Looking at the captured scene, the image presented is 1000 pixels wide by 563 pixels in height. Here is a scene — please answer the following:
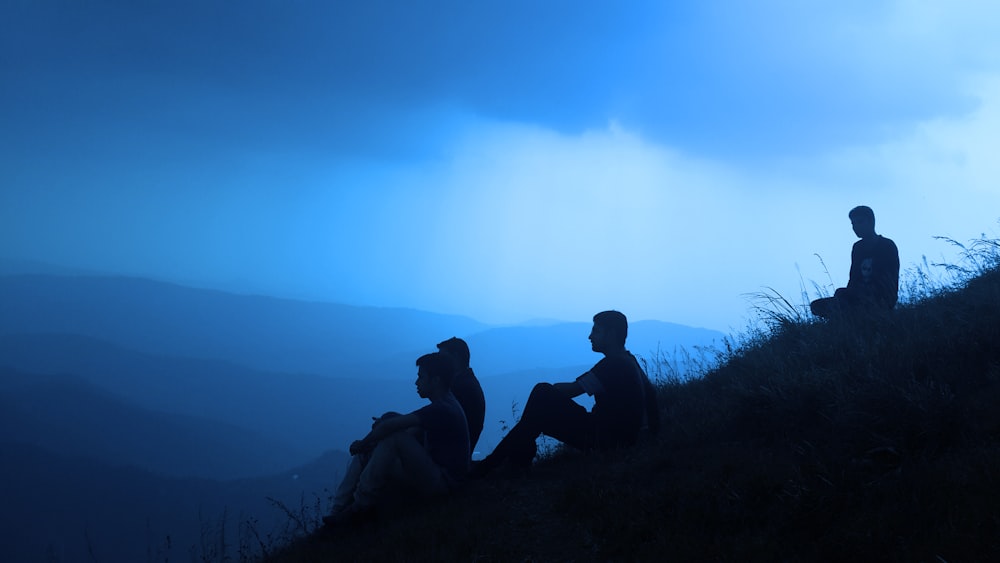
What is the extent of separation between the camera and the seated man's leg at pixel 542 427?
7.09m

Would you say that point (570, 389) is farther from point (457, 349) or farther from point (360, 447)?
point (360, 447)

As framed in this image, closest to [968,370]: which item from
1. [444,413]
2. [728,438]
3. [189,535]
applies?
[728,438]

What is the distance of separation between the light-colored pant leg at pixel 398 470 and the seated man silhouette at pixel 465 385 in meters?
1.54

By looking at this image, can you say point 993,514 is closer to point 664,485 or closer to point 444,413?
point 664,485

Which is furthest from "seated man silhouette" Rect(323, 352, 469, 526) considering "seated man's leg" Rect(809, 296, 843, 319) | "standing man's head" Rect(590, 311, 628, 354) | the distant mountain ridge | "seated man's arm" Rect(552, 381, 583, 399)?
the distant mountain ridge

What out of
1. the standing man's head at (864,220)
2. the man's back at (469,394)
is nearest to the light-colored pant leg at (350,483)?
the man's back at (469,394)

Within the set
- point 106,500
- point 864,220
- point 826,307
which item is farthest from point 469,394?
point 106,500

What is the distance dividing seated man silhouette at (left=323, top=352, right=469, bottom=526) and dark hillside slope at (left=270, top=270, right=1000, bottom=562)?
0.26 metres

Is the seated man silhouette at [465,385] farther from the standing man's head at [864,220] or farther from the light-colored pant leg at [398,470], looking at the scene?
the standing man's head at [864,220]

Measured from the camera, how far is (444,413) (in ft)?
21.6

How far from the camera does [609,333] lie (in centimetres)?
721

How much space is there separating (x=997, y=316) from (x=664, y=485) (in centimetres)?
361

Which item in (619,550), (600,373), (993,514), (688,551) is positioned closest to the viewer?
(993,514)

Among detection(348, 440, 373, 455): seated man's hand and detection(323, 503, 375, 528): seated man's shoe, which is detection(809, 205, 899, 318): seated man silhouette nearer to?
detection(348, 440, 373, 455): seated man's hand
